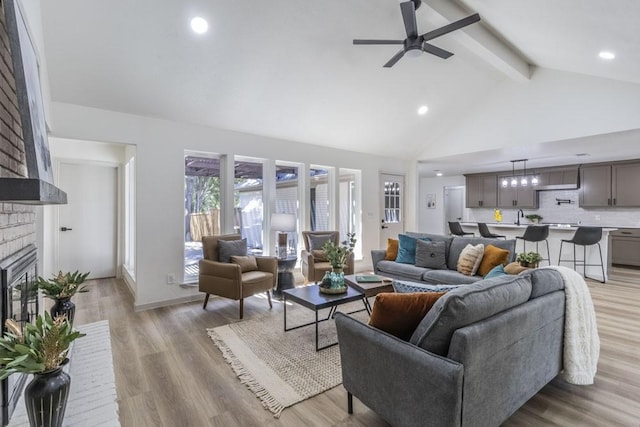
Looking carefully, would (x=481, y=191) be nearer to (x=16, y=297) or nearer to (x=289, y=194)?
(x=289, y=194)

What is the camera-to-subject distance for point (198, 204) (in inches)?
182

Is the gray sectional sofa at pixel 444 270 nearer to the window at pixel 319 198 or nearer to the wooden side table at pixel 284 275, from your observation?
the wooden side table at pixel 284 275

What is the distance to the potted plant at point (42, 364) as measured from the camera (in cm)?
137

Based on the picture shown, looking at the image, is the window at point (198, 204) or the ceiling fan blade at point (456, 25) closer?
the ceiling fan blade at point (456, 25)

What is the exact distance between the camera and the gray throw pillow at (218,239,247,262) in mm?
4070

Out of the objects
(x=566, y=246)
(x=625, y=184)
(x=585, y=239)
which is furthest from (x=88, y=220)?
(x=625, y=184)

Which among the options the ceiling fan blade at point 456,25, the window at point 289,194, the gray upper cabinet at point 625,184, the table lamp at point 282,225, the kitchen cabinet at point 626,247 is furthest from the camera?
the gray upper cabinet at point 625,184

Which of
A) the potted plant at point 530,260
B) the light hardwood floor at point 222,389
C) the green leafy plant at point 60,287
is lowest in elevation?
the light hardwood floor at point 222,389

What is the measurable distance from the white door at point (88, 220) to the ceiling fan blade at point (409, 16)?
5338 mm

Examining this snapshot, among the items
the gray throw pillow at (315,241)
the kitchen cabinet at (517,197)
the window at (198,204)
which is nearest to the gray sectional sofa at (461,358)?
the gray throw pillow at (315,241)

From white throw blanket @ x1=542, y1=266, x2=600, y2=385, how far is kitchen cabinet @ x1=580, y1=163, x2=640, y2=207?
6519mm

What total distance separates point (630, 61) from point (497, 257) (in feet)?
8.42

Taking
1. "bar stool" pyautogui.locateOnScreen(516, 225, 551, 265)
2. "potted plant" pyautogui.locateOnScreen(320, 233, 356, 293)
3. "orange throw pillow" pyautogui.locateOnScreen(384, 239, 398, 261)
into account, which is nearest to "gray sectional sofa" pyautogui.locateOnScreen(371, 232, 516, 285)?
"orange throw pillow" pyautogui.locateOnScreen(384, 239, 398, 261)

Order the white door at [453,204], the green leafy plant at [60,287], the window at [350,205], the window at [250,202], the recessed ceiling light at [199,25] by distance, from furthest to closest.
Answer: the white door at [453,204] < the window at [350,205] < the window at [250,202] < the recessed ceiling light at [199,25] < the green leafy plant at [60,287]
